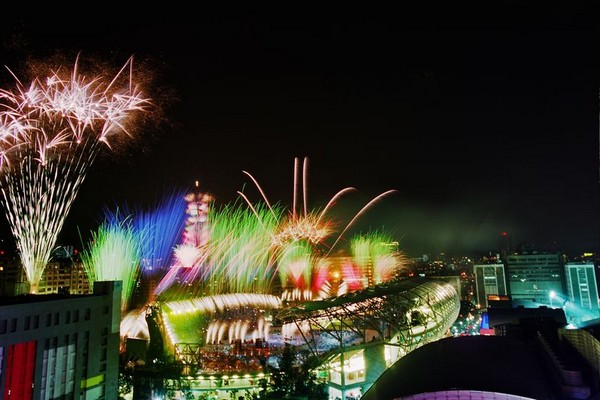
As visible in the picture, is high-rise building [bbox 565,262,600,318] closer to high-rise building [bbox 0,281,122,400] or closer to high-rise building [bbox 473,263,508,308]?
high-rise building [bbox 473,263,508,308]

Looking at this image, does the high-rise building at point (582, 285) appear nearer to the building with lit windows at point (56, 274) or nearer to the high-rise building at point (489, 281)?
the high-rise building at point (489, 281)

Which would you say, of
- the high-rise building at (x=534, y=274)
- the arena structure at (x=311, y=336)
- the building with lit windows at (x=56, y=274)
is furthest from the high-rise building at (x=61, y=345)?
the high-rise building at (x=534, y=274)

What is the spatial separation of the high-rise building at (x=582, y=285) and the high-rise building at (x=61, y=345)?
237 ft

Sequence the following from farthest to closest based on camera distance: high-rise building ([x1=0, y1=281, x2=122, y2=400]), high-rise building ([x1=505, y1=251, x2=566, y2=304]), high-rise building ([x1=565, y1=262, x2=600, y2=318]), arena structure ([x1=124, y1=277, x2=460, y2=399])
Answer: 1. high-rise building ([x1=505, y1=251, x2=566, y2=304])
2. high-rise building ([x1=565, y1=262, x2=600, y2=318])
3. arena structure ([x1=124, y1=277, x2=460, y2=399])
4. high-rise building ([x1=0, y1=281, x2=122, y2=400])

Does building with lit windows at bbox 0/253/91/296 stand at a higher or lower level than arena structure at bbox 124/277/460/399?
higher

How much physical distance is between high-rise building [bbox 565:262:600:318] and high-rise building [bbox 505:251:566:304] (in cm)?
370

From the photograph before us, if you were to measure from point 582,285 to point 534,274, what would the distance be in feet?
36.6

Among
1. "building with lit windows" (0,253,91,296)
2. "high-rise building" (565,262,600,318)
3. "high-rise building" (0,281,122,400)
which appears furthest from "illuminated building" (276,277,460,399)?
"high-rise building" (565,262,600,318)

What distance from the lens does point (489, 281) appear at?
276 feet

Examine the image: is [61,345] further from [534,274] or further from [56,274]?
[534,274]

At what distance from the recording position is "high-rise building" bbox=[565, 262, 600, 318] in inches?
2630

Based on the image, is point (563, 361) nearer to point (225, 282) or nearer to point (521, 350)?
point (521, 350)

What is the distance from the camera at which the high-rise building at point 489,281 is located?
82.8m

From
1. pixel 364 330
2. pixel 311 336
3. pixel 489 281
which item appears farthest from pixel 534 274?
pixel 311 336
